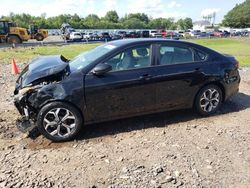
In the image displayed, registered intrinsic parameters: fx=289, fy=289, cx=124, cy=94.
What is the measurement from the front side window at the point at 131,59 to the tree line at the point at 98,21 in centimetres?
5927

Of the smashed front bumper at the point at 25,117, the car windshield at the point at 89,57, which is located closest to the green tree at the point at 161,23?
the car windshield at the point at 89,57

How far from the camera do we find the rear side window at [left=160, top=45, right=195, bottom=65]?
5598 mm

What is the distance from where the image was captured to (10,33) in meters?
32.0

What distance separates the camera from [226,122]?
19.2ft

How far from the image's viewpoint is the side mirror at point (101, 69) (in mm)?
4953

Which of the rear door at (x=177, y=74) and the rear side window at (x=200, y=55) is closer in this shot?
the rear door at (x=177, y=74)

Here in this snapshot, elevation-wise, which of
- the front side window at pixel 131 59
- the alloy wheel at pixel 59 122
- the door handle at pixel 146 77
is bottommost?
the alloy wheel at pixel 59 122

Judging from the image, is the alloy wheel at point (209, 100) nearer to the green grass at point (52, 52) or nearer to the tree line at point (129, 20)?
the green grass at point (52, 52)

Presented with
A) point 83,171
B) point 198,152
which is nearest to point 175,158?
point 198,152

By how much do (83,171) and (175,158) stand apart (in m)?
1.41

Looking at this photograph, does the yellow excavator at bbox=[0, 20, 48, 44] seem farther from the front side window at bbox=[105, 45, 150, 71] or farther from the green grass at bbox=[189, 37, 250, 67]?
the front side window at bbox=[105, 45, 150, 71]

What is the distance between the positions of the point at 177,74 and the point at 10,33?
30409 mm

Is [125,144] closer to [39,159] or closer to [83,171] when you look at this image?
[83,171]

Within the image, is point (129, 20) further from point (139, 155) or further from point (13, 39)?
point (139, 155)
